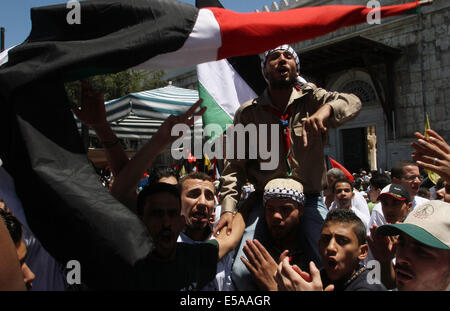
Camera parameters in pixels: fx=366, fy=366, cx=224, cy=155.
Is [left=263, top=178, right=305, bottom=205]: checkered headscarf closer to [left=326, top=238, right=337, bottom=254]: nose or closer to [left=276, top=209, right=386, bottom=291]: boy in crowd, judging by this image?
[left=276, top=209, right=386, bottom=291]: boy in crowd

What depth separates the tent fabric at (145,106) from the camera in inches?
202

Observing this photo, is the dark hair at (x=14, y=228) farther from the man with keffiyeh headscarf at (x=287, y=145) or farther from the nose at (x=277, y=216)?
the nose at (x=277, y=216)

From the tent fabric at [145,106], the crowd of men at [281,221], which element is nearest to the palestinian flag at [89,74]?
the crowd of men at [281,221]

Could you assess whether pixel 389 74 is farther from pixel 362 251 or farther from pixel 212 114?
pixel 362 251

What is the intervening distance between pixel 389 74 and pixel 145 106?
11547 millimetres

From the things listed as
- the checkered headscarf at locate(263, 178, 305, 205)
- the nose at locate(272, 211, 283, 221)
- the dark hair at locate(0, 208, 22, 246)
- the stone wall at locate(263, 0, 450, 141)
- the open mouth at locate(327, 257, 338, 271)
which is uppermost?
the stone wall at locate(263, 0, 450, 141)

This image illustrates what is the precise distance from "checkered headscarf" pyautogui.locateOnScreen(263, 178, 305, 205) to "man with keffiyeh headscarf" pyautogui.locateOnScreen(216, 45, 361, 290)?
0.53 ft

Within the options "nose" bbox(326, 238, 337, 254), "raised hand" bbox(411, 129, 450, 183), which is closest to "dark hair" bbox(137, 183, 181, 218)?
"nose" bbox(326, 238, 337, 254)

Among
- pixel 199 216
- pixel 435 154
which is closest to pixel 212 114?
pixel 199 216

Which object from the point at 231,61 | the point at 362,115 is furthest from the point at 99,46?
the point at 362,115

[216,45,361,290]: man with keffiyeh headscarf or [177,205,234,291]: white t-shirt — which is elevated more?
Answer: [216,45,361,290]: man with keffiyeh headscarf

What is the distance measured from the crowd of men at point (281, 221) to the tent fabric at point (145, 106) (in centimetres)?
247

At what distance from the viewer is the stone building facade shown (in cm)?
1258
